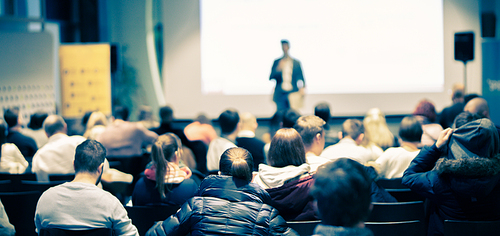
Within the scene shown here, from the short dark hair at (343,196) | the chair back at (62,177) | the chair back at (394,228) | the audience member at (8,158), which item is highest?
the short dark hair at (343,196)

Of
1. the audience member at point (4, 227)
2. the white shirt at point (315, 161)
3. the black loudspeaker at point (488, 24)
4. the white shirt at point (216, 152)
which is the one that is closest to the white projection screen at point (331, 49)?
the black loudspeaker at point (488, 24)

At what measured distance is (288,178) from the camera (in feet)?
7.30

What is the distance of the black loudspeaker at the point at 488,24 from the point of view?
759cm

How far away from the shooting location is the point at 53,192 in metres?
2.01

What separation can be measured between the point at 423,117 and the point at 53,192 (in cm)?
381

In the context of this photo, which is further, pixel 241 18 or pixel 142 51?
pixel 142 51

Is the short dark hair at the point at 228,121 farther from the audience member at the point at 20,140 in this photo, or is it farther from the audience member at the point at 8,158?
the audience member at the point at 20,140

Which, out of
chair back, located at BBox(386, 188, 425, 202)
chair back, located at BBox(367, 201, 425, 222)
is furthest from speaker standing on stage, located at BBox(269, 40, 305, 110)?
chair back, located at BBox(367, 201, 425, 222)

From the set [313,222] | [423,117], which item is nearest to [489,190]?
[313,222]

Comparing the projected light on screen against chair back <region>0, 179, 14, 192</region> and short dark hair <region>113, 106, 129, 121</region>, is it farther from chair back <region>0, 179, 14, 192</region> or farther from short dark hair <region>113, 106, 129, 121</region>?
chair back <region>0, 179, 14, 192</region>

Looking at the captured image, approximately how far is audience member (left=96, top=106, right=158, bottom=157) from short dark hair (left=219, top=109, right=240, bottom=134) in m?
0.95

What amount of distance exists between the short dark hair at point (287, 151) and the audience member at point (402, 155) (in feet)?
3.29

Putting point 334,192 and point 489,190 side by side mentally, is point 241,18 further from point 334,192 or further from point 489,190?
point 334,192

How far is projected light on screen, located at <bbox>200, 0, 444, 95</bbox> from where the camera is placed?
7781mm
